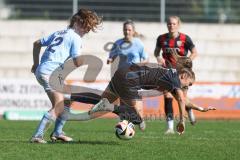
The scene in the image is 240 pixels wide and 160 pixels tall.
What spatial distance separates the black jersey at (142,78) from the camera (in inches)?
416

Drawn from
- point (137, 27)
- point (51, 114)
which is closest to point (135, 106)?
point (51, 114)

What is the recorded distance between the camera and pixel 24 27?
83.9 feet

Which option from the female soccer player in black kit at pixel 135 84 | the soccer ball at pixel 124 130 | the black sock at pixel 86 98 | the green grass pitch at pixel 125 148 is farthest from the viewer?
the female soccer player in black kit at pixel 135 84

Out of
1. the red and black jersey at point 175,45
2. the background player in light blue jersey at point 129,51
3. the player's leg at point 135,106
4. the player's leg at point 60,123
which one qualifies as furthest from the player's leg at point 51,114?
the background player in light blue jersey at point 129,51

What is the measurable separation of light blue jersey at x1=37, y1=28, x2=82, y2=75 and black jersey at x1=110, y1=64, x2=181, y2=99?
0.87 meters

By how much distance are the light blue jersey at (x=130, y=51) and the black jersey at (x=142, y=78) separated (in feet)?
15.7

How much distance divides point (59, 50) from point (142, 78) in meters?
1.36

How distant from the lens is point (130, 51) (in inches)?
616

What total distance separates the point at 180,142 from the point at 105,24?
1532 cm

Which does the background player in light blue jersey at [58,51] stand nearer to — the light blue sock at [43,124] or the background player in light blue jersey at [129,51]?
the light blue sock at [43,124]

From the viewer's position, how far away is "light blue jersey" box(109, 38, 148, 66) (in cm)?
1562

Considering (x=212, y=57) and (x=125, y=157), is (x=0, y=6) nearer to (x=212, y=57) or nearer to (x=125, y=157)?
(x=212, y=57)

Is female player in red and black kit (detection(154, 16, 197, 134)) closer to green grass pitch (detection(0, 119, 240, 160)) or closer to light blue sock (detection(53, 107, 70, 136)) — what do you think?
green grass pitch (detection(0, 119, 240, 160))

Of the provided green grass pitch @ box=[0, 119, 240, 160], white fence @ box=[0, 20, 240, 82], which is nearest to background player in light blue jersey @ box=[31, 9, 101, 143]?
green grass pitch @ box=[0, 119, 240, 160]
